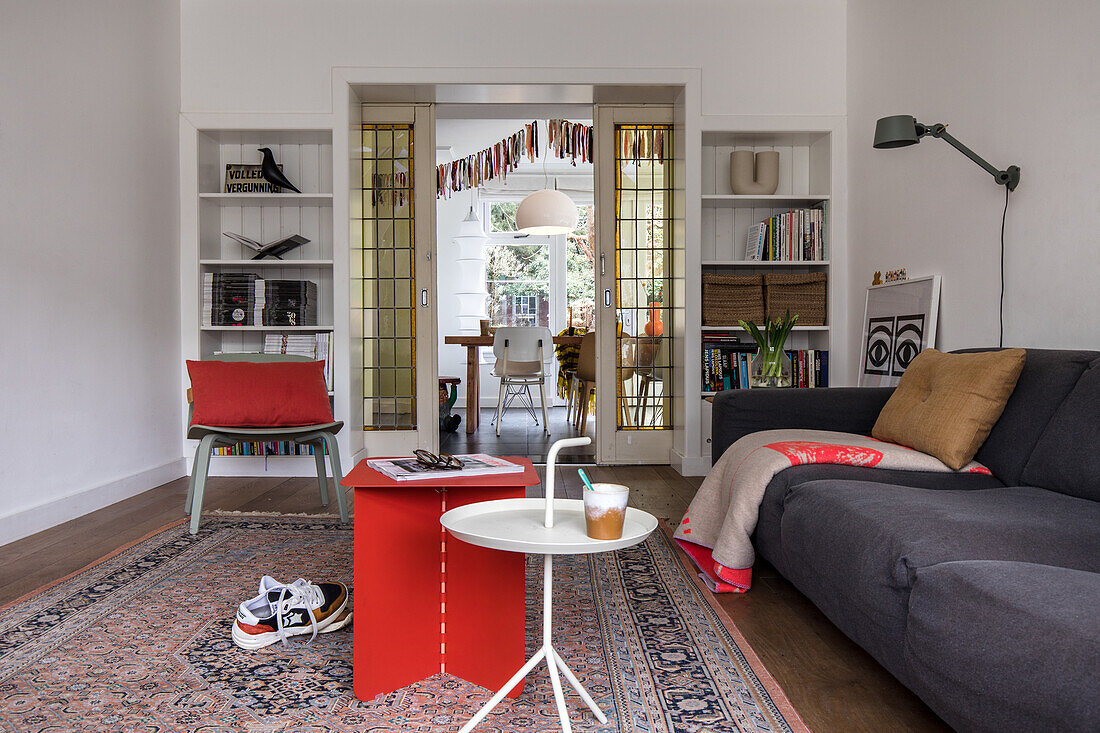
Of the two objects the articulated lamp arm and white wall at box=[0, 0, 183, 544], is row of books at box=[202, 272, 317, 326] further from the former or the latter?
the articulated lamp arm

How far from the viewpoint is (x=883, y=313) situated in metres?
3.79

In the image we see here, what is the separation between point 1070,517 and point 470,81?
11.8 feet

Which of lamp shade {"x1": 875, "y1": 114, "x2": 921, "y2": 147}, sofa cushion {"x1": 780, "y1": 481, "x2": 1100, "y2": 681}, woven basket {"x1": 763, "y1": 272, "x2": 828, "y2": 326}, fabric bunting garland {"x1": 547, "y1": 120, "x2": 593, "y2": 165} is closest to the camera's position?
sofa cushion {"x1": 780, "y1": 481, "x2": 1100, "y2": 681}

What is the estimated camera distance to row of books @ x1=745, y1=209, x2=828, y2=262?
434cm

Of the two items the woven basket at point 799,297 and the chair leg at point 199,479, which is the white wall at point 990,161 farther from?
the chair leg at point 199,479

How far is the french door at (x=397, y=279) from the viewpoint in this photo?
458cm

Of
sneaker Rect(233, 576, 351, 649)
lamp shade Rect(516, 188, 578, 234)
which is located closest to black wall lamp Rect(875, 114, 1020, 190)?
sneaker Rect(233, 576, 351, 649)

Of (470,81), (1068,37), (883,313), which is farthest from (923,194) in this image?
(470,81)

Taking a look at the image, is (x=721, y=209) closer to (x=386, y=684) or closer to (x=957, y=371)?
(x=957, y=371)

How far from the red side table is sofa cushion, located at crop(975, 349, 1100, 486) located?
4.58 ft

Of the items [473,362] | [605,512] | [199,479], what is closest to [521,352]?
[473,362]

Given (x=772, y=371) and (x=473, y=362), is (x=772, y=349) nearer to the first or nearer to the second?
(x=772, y=371)

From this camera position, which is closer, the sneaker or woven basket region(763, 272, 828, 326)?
the sneaker

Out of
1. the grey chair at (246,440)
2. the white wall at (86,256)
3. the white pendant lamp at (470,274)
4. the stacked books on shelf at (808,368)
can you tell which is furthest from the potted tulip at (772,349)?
the white pendant lamp at (470,274)
